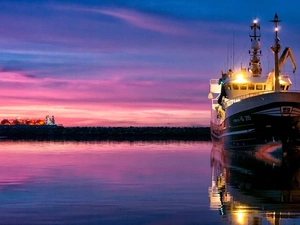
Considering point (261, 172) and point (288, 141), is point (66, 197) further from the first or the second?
point (288, 141)

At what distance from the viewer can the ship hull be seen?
35.1 m

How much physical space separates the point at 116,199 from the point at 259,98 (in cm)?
2194

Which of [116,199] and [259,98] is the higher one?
[259,98]

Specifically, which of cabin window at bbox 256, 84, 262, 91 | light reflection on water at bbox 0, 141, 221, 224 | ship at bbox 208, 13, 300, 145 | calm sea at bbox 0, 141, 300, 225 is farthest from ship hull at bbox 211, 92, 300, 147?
calm sea at bbox 0, 141, 300, 225

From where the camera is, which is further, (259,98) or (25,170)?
(259,98)

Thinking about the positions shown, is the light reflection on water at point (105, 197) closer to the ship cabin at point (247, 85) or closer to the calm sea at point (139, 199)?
the calm sea at point (139, 199)

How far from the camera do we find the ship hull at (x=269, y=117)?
35.1 meters

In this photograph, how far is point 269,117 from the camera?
35.8 meters

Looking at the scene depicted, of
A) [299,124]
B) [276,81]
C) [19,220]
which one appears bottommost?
[19,220]

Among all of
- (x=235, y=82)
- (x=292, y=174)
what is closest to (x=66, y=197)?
(x=292, y=174)

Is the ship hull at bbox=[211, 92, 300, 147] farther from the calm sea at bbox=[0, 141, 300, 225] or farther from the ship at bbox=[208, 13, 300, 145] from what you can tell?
the calm sea at bbox=[0, 141, 300, 225]

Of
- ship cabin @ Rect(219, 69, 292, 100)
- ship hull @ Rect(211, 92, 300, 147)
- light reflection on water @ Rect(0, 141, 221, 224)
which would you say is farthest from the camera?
ship cabin @ Rect(219, 69, 292, 100)

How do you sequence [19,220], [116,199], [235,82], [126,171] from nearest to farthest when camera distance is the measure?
[19,220]
[116,199]
[126,171]
[235,82]

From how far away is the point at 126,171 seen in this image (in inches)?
1022
